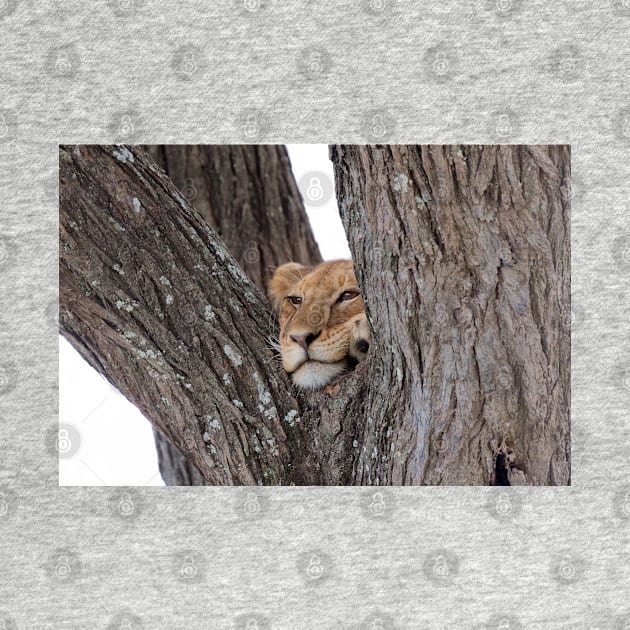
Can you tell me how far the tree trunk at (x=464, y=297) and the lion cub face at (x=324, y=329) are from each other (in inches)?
5.0

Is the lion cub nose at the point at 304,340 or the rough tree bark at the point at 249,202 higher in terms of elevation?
the rough tree bark at the point at 249,202

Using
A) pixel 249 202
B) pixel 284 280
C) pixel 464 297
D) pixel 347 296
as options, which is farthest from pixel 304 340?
pixel 249 202

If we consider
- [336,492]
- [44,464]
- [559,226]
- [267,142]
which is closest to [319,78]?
[267,142]

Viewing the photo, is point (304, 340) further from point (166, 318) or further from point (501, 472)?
point (501, 472)

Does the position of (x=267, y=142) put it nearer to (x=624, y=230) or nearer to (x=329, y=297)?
(x=329, y=297)

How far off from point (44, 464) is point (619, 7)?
190 centimetres

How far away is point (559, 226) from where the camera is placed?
185 cm

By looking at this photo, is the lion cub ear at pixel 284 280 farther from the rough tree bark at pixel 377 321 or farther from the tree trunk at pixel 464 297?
the tree trunk at pixel 464 297

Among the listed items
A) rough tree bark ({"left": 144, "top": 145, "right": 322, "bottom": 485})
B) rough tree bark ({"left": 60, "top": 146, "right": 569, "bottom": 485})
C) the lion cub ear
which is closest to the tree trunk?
rough tree bark ({"left": 60, "top": 146, "right": 569, "bottom": 485})

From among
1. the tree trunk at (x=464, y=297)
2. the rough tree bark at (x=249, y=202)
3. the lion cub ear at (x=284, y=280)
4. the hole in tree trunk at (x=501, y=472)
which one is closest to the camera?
the tree trunk at (x=464, y=297)

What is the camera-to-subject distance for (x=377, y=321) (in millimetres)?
1854

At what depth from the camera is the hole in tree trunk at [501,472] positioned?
188 centimetres

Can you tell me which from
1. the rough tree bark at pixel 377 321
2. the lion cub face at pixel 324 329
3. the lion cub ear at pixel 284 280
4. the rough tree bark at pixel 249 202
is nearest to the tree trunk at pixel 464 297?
the rough tree bark at pixel 377 321

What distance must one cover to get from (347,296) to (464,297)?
1.35ft
